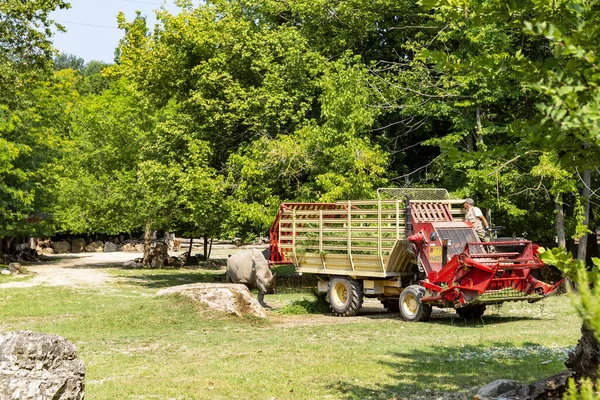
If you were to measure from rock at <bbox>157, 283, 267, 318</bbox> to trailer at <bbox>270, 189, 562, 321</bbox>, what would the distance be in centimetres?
232

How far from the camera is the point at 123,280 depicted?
30.3 meters

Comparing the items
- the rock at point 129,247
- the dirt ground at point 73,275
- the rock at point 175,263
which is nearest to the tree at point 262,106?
the dirt ground at point 73,275

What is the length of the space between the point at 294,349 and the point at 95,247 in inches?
2041

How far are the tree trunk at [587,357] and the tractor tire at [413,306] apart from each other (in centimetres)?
879

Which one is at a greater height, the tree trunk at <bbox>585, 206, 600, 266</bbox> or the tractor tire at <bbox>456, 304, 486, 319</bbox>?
the tree trunk at <bbox>585, 206, 600, 266</bbox>

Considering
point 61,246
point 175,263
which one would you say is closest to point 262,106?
point 175,263

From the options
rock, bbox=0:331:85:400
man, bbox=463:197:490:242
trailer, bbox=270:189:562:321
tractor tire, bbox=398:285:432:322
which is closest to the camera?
rock, bbox=0:331:85:400

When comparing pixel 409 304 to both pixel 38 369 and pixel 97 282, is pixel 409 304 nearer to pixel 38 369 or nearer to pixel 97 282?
pixel 38 369

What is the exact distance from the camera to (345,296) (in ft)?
60.8

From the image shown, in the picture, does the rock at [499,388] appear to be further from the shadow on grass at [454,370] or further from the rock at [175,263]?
the rock at [175,263]

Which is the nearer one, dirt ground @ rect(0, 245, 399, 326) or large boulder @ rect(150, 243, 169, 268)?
dirt ground @ rect(0, 245, 399, 326)

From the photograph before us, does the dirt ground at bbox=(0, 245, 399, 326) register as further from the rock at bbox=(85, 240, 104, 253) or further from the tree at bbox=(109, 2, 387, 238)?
the rock at bbox=(85, 240, 104, 253)

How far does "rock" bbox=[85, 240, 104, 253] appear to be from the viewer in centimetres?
6112

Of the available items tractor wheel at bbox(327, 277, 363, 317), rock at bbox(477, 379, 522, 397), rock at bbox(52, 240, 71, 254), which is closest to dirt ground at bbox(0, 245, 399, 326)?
tractor wheel at bbox(327, 277, 363, 317)
